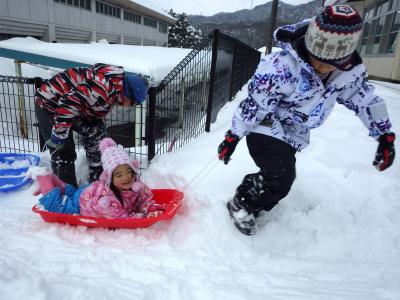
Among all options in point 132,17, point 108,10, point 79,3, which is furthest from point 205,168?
point 132,17

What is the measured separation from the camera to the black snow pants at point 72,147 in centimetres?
327

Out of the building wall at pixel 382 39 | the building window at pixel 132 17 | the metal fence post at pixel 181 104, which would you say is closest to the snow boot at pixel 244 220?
the metal fence post at pixel 181 104

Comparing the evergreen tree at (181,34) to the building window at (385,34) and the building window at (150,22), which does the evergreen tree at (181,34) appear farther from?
the building window at (385,34)

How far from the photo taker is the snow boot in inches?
99.4

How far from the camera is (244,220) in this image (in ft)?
8.32

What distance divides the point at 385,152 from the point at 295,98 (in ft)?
2.72

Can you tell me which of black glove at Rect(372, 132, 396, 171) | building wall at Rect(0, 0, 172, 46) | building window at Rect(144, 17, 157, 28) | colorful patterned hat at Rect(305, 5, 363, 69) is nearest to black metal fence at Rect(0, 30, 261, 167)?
colorful patterned hat at Rect(305, 5, 363, 69)

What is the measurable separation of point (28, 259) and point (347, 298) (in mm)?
1977

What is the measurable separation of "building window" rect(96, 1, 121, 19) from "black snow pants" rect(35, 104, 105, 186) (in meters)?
18.9

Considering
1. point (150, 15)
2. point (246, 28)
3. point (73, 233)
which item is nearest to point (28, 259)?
point (73, 233)

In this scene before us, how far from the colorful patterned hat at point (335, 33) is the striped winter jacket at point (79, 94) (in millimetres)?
1763

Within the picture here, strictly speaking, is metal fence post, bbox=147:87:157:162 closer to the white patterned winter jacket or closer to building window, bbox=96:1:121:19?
the white patterned winter jacket

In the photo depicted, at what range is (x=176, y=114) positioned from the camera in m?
5.18

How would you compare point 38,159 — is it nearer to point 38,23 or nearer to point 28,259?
point 28,259
